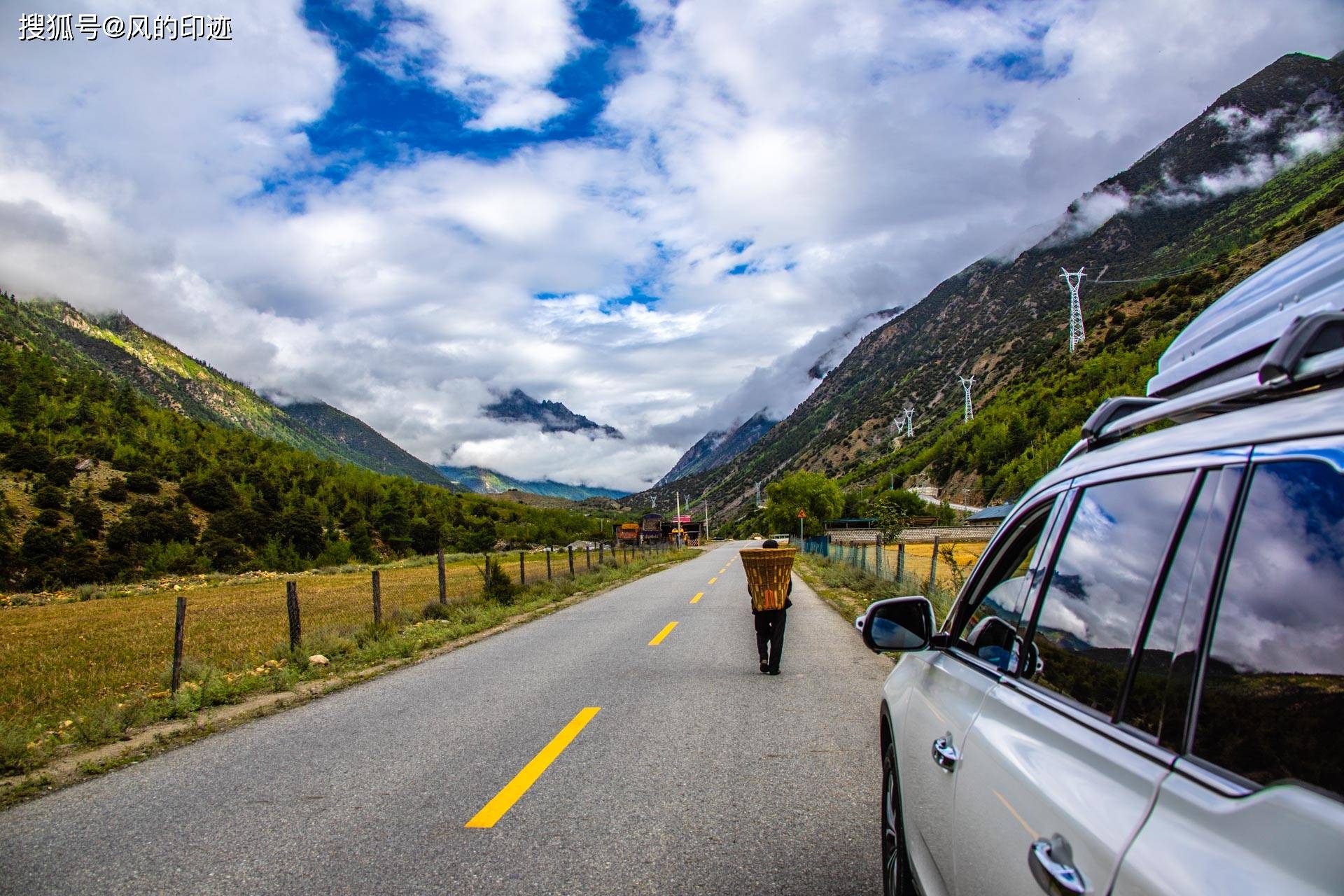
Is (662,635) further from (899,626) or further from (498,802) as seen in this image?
(899,626)

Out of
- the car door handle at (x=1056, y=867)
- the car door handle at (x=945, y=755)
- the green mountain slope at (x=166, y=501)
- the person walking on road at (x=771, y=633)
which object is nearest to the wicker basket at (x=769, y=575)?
the person walking on road at (x=771, y=633)

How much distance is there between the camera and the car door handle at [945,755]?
232 centimetres

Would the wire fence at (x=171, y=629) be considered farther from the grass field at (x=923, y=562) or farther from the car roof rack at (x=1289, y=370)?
the car roof rack at (x=1289, y=370)

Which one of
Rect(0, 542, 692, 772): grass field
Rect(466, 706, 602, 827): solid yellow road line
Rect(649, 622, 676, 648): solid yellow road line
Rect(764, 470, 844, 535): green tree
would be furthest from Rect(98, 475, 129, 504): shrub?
Rect(466, 706, 602, 827): solid yellow road line

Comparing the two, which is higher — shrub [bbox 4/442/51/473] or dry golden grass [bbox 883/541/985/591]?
shrub [bbox 4/442/51/473]

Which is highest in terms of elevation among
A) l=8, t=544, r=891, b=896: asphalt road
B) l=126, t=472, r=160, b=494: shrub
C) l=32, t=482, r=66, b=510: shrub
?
l=126, t=472, r=160, b=494: shrub

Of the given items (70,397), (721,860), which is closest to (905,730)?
(721,860)

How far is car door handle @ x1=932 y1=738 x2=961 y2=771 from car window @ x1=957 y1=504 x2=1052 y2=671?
292mm

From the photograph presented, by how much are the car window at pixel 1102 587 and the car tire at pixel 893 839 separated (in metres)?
1.26

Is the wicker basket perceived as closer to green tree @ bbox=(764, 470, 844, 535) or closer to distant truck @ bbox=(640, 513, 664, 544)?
green tree @ bbox=(764, 470, 844, 535)

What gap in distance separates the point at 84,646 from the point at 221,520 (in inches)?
2617

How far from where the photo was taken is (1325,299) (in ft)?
5.72

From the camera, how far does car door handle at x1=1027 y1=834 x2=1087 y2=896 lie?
142cm

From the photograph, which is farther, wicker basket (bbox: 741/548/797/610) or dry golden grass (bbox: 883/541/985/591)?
dry golden grass (bbox: 883/541/985/591)
